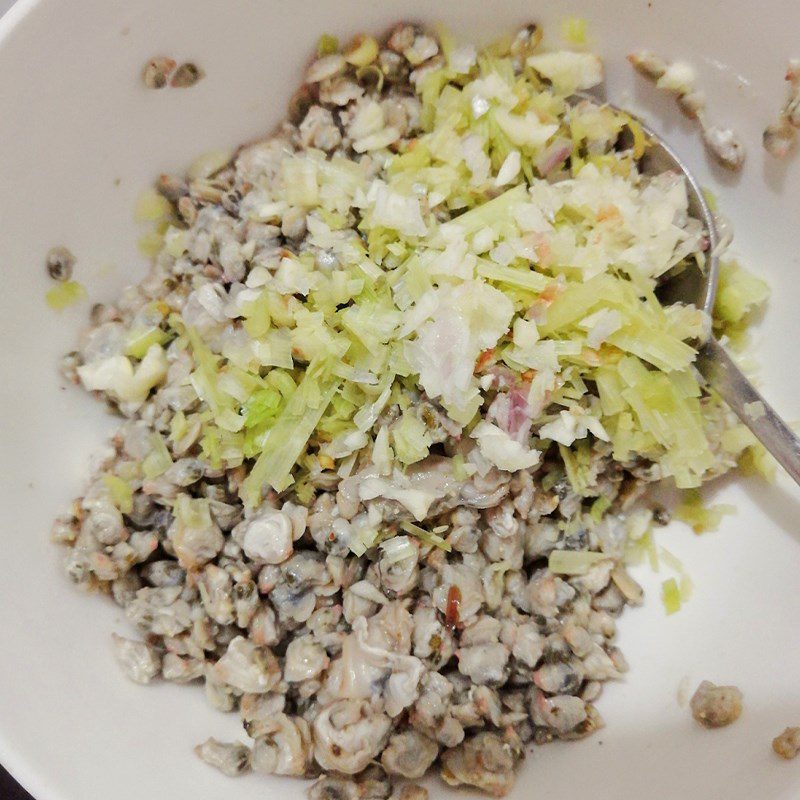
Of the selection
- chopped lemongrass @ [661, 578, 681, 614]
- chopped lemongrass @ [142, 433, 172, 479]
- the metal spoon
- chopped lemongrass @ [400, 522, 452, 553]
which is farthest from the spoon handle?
chopped lemongrass @ [142, 433, 172, 479]

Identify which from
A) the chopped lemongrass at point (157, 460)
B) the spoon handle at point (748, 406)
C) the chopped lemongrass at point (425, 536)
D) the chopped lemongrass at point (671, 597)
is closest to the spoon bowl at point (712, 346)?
the spoon handle at point (748, 406)

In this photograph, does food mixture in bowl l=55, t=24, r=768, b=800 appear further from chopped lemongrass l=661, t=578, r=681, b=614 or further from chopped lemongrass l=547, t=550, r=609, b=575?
chopped lemongrass l=661, t=578, r=681, b=614

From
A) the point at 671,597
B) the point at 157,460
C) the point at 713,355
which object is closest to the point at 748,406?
the point at 713,355

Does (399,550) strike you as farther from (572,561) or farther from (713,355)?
(713,355)

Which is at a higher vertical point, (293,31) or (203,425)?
(293,31)

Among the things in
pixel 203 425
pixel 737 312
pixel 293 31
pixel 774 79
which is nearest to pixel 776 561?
pixel 737 312

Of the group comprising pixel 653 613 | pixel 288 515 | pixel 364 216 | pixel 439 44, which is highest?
pixel 439 44

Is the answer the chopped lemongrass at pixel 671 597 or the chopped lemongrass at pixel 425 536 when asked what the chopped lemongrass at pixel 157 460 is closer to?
the chopped lemongrass at pixel 425 536

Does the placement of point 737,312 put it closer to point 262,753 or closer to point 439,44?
point 439,44
